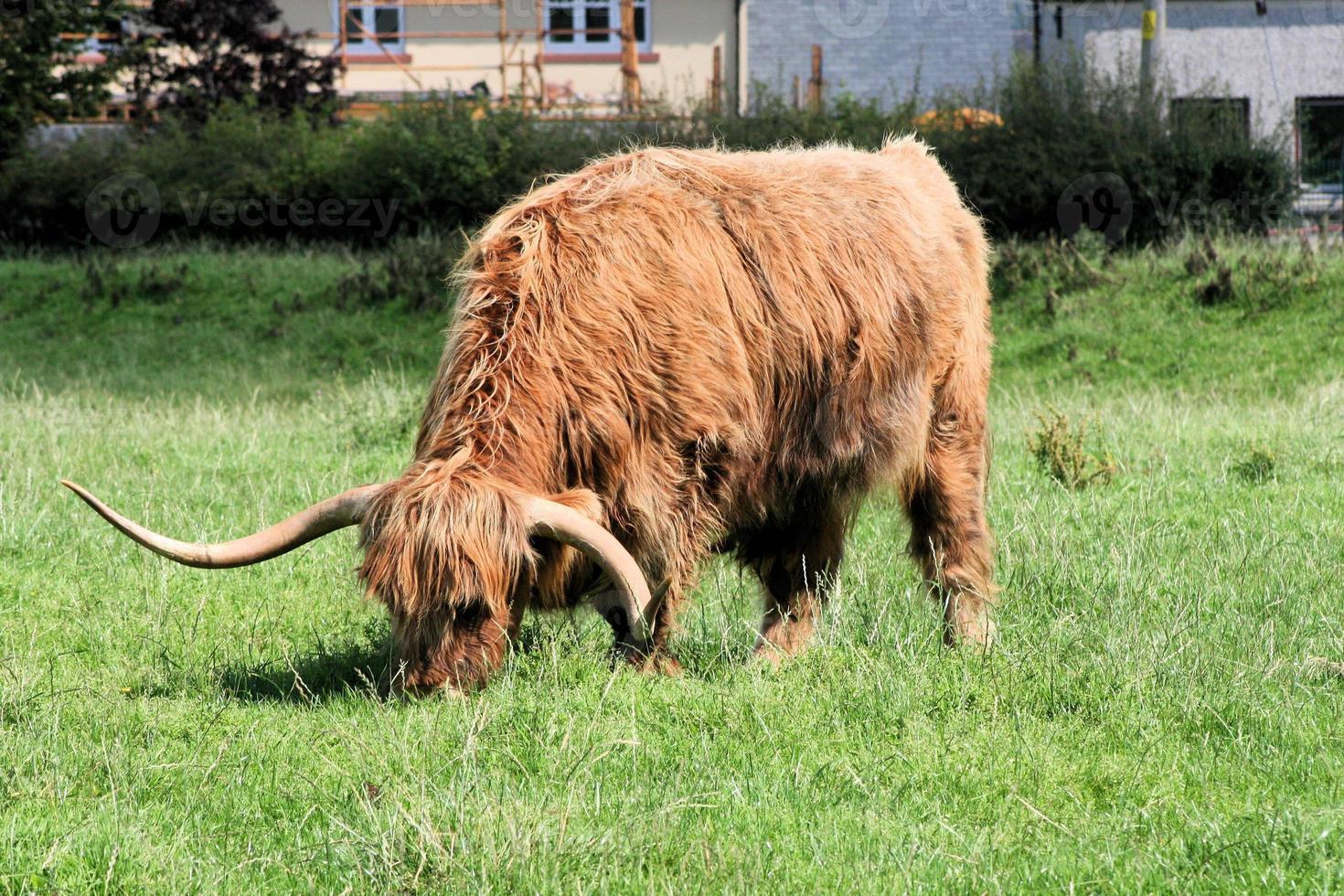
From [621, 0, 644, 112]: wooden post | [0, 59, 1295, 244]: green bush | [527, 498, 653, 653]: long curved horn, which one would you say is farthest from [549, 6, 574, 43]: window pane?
[527, 498, 653, 653]: long curved horn

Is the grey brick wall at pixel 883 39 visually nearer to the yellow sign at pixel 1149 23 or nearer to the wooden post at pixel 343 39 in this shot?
the yellow sign at pixel 1149 23

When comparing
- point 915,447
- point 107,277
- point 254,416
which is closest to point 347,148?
point 107,277

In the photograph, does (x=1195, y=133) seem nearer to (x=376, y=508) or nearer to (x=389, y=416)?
(x=389, y=416)

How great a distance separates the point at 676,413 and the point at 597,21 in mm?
24090

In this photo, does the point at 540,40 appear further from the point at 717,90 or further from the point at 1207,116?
the point at 1207,116

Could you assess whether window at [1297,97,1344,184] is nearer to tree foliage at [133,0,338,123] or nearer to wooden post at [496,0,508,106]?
wooden post at [496,0,508,106]

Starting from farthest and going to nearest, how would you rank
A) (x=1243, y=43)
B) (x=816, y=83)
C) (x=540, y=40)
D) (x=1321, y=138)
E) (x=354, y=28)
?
(x=354, y=28)
(x=540, y=40)
(x=1321, y=138)
(x=1243, y=43)
(x=816, y=83)

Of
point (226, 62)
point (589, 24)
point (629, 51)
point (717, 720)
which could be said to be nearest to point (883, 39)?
point (629, 51)

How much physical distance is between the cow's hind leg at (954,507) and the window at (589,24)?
21.7m

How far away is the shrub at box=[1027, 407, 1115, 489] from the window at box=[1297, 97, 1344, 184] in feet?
46.0

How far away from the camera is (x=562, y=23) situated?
27719 mm

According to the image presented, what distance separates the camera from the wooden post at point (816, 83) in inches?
770

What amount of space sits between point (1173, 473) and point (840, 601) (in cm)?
368

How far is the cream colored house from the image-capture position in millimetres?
26375
